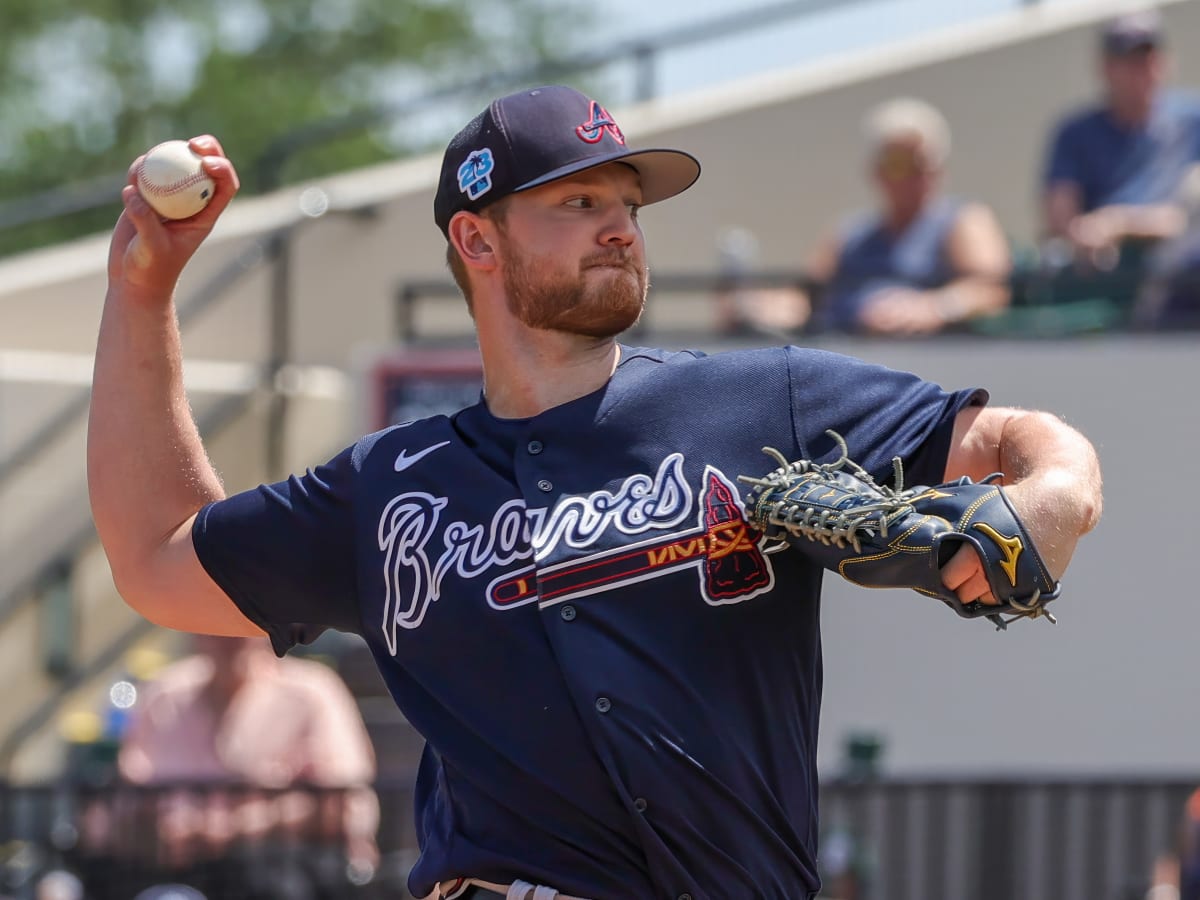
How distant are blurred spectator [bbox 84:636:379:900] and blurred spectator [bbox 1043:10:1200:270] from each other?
13.7 ft

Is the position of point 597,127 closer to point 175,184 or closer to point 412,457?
point 412,457

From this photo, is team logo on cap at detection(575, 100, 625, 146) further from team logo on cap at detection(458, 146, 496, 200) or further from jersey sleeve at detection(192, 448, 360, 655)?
jersey sleeve at detection(192, 448, 360, 655)

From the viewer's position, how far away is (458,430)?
125 inches

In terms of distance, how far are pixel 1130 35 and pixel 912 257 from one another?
1.43 metres

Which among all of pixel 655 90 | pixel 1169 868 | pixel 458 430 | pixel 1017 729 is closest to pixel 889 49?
pixel 655 90

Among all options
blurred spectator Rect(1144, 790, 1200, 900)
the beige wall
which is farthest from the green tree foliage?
blurred spectator Rect(1144, 790, 1200, 900)

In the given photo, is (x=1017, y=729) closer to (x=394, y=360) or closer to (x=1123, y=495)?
(x=1123, y=495)

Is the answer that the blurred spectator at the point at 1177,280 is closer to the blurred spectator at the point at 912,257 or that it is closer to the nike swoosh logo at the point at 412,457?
the blurred spectator at the point at 912,257

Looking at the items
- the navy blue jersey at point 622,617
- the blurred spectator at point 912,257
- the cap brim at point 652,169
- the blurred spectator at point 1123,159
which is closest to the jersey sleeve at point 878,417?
the navy blue jersey at point 622,617

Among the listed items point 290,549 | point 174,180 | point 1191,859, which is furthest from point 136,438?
point 1191,859

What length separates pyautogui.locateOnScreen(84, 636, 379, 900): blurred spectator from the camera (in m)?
6.30

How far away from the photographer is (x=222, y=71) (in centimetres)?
2584

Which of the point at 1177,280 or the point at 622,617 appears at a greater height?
the point at 1177,280

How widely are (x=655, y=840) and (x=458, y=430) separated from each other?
31.9 inches
